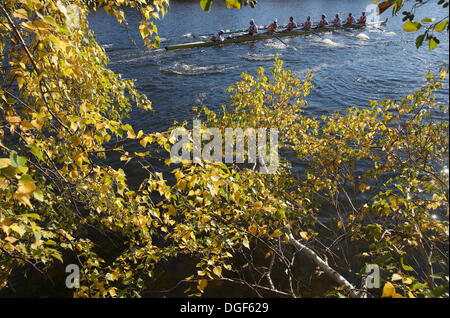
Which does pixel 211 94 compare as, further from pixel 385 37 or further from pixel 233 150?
pixel 385 37

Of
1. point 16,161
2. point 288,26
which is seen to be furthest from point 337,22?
point 16,161

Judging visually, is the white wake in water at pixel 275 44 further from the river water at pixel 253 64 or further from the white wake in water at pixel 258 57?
the white wake in water at pixel 258 57

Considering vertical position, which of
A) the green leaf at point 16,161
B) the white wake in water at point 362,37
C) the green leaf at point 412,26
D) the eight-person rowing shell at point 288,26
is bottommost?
the green leaf at point 16,161

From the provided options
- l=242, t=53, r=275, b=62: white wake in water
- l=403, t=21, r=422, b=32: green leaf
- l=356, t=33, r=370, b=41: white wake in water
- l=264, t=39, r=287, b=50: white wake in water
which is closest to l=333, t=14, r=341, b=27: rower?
l=356, t=33, r=370, b=41: white wake in water

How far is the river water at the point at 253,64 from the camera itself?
549 inches

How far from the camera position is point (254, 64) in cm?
1858

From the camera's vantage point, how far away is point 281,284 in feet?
19.3

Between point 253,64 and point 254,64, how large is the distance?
0.21 ft

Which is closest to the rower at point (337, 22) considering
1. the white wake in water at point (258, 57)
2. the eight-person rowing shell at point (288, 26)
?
the eight-person rowing shell at point (288, 26)

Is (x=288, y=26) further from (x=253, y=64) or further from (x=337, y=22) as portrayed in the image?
(x=253, y=64)

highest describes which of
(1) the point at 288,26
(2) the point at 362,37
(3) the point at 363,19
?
(3) the point at 363,19
